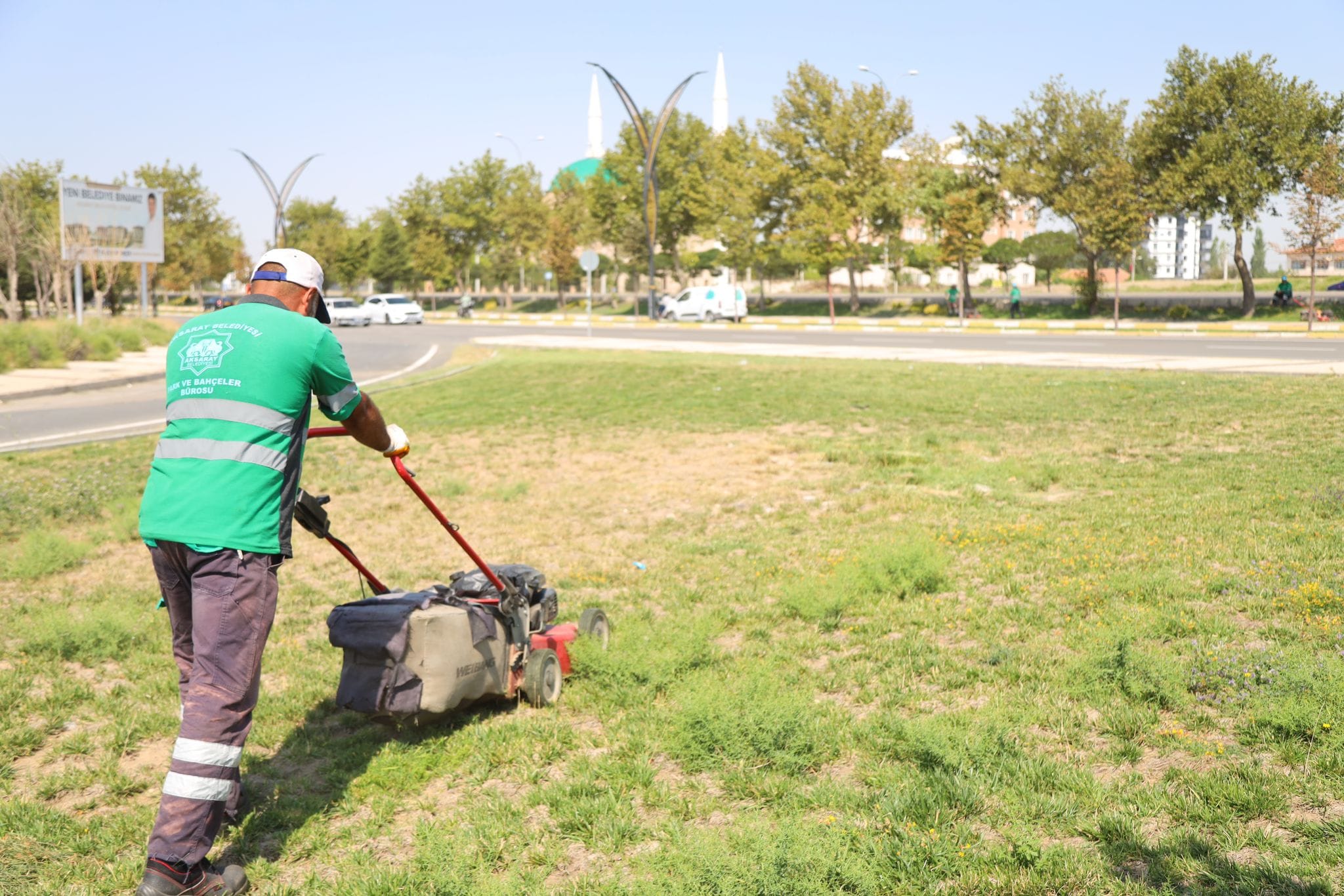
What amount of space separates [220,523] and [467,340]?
1250 inches

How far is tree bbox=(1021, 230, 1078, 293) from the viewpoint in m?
64.0

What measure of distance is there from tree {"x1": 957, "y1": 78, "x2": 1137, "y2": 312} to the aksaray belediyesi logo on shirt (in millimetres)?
40059

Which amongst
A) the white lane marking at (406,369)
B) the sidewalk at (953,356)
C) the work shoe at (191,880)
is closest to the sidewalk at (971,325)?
the sidewalk at (953,356)

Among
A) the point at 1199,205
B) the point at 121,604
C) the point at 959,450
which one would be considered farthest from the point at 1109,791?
the point at 1199,205

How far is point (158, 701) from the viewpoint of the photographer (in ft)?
16.2

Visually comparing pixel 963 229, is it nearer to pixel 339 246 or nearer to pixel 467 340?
pixel 467 340

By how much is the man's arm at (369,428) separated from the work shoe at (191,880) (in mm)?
1362

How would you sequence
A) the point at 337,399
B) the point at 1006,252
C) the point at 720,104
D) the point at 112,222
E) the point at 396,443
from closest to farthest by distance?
the point at 337,399
the point at 396,443
the point at 112,222
the point at 1006,252
the point at 720,104

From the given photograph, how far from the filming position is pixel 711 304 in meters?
46.2

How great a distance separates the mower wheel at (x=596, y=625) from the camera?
5.40m

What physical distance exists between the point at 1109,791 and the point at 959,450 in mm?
6797

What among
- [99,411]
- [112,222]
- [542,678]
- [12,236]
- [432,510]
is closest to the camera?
[432,510]

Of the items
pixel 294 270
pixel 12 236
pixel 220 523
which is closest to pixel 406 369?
pixel 12 236

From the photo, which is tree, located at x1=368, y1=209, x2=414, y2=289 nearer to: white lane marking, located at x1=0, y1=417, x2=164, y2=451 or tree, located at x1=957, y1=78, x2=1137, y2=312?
tree, located at x1=957, y1=78, x2=1137, y2=312
